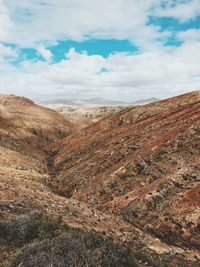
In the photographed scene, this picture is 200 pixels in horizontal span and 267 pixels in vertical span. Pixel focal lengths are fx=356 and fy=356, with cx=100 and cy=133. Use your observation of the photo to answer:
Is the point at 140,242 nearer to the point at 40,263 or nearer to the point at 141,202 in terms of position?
the point at 141,202

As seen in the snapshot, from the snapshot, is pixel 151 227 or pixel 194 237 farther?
pixel 151 227

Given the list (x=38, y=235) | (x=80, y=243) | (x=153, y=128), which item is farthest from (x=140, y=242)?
(x=153, y=128)

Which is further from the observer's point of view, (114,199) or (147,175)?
(147,175)

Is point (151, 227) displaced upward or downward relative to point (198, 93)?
downward

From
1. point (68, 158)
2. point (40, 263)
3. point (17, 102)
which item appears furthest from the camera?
point (17, 102)

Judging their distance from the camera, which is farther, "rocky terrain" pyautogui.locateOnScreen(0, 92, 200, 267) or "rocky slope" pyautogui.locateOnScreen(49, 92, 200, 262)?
"rocky slope" pyautogui.locateOnScreen(49, 92, 200, 262)
